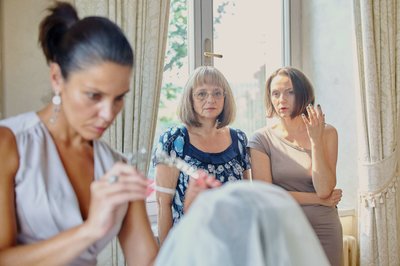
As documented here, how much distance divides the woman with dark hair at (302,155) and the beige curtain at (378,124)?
635 mm

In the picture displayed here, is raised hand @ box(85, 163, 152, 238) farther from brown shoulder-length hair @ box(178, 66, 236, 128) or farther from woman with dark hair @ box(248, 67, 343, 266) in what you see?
woman with dark hair @ box(248, 67, 343, 266)

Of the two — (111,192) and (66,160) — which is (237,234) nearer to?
(111,192)

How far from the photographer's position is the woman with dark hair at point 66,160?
96 centimetres

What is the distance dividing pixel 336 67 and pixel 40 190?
7.76 feet

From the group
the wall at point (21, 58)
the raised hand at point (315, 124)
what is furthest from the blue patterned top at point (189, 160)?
the wall at point (21, 58)

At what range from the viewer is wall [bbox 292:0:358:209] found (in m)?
2.99

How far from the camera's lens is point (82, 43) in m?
1.07

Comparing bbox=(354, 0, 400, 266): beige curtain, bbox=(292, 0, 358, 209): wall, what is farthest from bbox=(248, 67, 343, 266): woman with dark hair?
bbox=(292, 0, 358, 209): wall

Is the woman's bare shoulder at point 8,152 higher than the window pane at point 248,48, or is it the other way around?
the window pane at point 248,48

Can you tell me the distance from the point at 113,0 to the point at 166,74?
26.4 inches

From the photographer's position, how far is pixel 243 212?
78 centimetres

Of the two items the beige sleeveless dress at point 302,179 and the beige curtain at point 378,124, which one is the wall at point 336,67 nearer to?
the beige curtain at point 378,124

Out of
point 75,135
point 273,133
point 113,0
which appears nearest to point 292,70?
point 273,133

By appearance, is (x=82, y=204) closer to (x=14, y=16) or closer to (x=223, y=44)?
(x=14, y=16)
